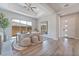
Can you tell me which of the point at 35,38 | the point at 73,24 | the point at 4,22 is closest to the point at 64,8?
the point at 73,24

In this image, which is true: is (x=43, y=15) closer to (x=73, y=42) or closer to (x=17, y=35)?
(x=17, y=35)

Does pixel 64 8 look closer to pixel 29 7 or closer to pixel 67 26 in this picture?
pixel 67 26

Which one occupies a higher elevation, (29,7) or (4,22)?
(29,7)

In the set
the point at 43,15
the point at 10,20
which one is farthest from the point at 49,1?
the point at 10,20

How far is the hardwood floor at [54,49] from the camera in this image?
1855 mm

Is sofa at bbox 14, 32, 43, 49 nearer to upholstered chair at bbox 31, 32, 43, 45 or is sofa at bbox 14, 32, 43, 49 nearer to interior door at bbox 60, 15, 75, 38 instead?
upholstered chair at bbox 31, 32, 43, 45

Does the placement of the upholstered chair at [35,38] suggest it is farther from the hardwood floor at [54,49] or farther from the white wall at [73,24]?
the white wall at [73,24]

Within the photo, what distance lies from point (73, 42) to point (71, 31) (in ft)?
0.78

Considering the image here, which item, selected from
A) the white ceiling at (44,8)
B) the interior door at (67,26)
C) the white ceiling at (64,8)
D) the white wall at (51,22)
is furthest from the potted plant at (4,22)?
the interior door at (67,26)

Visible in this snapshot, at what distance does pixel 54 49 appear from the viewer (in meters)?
1.89

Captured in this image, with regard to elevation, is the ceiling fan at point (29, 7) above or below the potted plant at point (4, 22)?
above

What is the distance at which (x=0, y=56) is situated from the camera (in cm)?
192

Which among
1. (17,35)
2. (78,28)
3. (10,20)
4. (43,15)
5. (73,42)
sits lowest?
(73,42)

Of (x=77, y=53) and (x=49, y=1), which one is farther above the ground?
(x=49, y=1)
